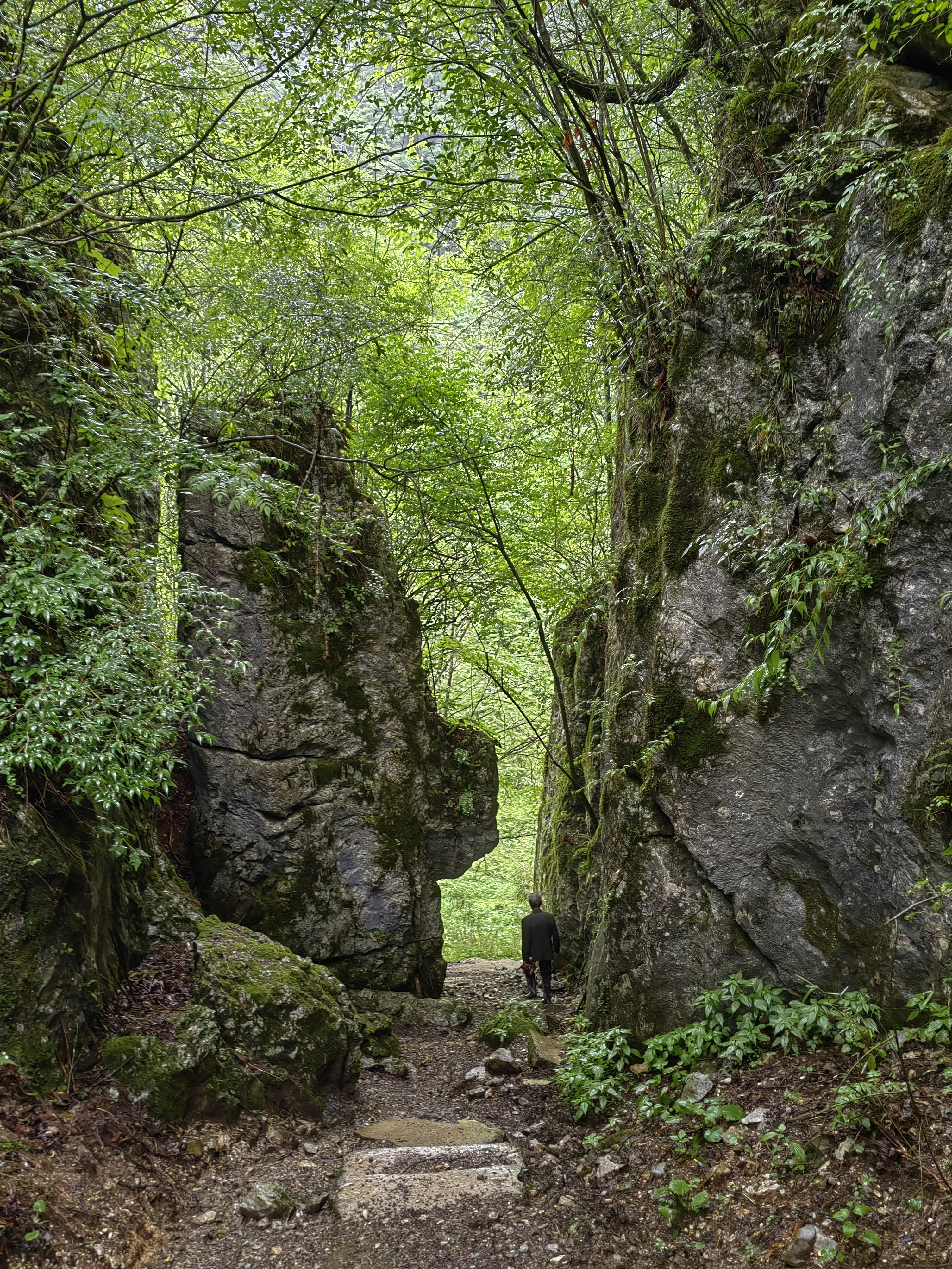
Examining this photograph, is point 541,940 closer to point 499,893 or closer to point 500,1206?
point 500,1206

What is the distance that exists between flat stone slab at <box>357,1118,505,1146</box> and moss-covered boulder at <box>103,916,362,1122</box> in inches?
19.4

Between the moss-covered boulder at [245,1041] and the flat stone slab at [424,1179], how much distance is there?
2.83 feet

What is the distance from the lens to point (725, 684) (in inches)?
229

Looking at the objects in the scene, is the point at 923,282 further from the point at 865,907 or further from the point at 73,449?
the point at 73,449

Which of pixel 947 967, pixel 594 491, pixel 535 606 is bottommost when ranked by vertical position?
pixel 947 967

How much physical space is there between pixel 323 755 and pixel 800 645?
574cm

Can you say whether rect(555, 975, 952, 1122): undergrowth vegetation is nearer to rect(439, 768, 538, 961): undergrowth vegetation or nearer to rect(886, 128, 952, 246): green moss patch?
rect(886, 128, 952, 246): green moss patch

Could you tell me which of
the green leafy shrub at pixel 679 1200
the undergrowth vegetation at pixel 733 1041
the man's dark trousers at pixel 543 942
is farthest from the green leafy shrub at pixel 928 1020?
the man's dark trousers at pixel 543 942

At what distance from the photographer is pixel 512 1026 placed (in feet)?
25.4

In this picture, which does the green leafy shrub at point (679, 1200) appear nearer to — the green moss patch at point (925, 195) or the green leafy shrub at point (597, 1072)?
the green leafy shrub at point (597, 1072)

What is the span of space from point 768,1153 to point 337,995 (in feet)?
13.0

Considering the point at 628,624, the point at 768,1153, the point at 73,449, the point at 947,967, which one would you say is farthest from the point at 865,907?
the point at 73,449

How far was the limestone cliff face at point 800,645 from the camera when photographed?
4500 millimetres

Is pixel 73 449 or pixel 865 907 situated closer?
pixel 865 907
